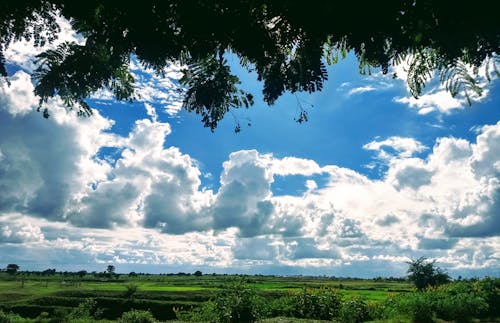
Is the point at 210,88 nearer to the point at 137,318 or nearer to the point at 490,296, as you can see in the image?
the point at 137,318

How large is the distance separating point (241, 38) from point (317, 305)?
15.3 metres

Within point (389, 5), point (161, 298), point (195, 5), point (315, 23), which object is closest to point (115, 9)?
point (195, 5)

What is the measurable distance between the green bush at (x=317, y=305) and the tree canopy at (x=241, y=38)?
14120 millimetres

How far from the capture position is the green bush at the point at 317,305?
55.0ft

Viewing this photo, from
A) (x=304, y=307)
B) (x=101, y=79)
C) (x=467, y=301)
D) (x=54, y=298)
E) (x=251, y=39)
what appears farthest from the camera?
(x=54, y=298)

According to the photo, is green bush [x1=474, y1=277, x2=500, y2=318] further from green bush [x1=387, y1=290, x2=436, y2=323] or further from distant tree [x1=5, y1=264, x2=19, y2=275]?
distant tree [x1=5, y1=264, x2=19, y2=275]

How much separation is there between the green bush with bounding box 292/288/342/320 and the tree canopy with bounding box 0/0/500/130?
14.1 metres

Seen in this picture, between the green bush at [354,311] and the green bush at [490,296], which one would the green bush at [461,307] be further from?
the green bush at [354,311]

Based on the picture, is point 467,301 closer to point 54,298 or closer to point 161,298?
point 161,298

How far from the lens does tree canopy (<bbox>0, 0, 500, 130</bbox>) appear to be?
336cm

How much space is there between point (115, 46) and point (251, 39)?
4.30ft

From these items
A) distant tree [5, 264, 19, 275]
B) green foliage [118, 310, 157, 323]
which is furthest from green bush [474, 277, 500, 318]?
distant tree [5, 264, 19, 275]

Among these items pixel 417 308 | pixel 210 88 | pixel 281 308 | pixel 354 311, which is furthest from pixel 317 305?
pixel 210 88

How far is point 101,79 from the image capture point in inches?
174
